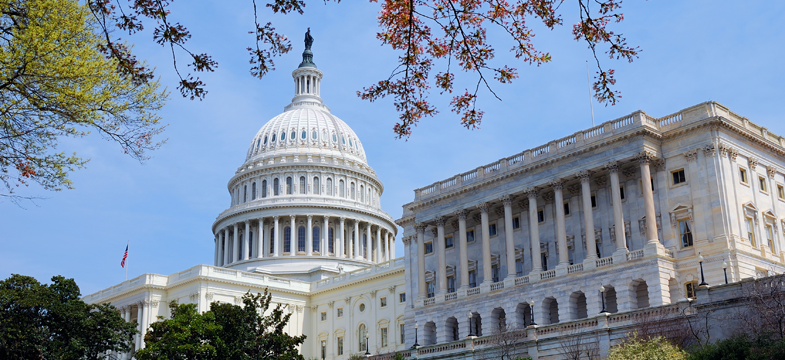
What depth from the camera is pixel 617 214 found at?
6562cm

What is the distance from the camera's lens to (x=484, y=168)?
7756cm

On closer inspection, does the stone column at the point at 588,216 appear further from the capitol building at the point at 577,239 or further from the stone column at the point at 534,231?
the stone column at the point at 534,231

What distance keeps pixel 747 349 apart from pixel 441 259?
137ft

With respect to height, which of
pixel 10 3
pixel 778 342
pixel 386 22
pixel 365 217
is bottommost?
pixel 778 342

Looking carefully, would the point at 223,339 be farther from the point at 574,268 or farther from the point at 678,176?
the point at 678,176

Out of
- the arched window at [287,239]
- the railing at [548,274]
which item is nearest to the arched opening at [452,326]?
the railing at [548,274]

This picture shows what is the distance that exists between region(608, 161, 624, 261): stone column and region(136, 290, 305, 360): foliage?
23695mm

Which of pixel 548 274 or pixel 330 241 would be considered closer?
pixel 548 274

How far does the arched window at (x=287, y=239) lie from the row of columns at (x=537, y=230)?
48.1 m

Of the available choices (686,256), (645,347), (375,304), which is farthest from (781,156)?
(375,304)

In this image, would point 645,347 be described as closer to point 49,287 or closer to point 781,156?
point 781,156

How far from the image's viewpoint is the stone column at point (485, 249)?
74.2 m

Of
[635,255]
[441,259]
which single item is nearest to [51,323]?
[441,259]

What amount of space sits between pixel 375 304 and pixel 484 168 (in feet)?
101
